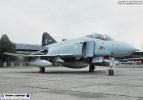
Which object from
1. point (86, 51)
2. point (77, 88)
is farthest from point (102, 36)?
point (77, 88)

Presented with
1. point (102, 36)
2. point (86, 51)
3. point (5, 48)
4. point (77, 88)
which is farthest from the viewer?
point (5, 48)

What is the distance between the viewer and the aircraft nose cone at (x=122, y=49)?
1762 centimetres

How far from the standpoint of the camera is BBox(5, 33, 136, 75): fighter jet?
18094 millimetres

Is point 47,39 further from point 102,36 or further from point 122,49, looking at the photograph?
point 122,49

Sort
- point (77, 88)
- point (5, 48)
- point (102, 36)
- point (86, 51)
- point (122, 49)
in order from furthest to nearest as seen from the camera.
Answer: point (5, 48)
point (86, 51)
point (102, 36)
point (122, 49)
point (77, 88)

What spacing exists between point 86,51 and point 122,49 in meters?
3.12

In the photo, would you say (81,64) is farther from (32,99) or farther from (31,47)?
(31,47)

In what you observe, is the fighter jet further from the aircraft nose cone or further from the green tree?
the green tree

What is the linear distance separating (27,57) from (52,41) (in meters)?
6.05

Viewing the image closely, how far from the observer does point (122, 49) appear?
17.7 m

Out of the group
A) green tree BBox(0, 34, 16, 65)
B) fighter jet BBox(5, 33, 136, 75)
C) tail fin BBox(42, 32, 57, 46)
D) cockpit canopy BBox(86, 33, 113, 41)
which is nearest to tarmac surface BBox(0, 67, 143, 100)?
fighter jet BBox(5, 33, 136, 75)

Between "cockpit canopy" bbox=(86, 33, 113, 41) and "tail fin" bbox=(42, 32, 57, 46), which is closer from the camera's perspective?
"cockpit canopy" bbox=(86, 33, 113, 41)

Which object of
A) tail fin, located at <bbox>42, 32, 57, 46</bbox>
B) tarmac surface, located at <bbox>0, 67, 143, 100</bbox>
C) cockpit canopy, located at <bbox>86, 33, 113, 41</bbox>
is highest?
tail fin, located at <bbox>42, 32, 57, 46</bbox>

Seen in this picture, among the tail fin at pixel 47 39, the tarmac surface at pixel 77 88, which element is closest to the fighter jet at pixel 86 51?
the tail fin at pixel 47 39
